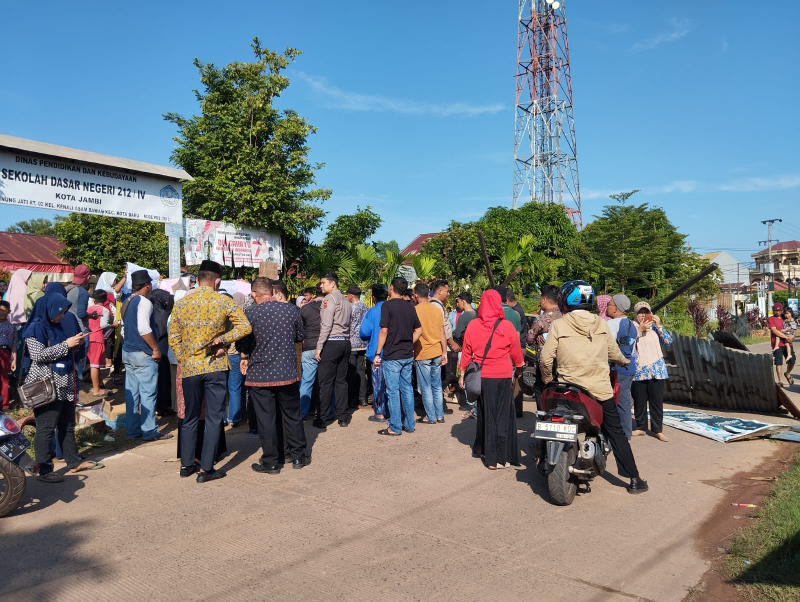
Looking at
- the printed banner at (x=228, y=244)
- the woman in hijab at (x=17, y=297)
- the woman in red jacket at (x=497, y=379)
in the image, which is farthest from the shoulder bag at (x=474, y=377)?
the printed banner at (x=228, y=244)

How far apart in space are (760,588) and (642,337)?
4.19 metres

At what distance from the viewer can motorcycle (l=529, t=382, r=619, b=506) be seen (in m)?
5.28

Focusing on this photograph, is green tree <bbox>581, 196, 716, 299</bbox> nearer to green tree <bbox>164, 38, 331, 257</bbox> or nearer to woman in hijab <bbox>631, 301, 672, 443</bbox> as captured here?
green tree <bbox>164, 38, 331, 257</bbox>

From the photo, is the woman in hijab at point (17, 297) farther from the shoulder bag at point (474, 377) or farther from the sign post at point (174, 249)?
Answer: the shoulder bag at point (474, 377)

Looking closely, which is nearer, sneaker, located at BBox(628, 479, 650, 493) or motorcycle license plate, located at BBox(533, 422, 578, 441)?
motorcycle license plate, located at BBox(533, 422, 578, 441)

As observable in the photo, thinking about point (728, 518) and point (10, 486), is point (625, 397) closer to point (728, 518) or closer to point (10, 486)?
point (728, 518)

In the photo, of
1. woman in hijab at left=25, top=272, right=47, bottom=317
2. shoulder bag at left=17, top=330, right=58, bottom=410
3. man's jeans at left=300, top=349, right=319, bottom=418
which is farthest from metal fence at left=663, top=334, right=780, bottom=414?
woman in hijab at left=25, top=272, right=47, bottom=317

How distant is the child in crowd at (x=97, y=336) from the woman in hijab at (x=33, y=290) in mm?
738

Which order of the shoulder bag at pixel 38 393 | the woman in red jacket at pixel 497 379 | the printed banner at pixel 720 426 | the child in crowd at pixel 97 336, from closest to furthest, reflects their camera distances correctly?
the shoulder bag at pixel 38 393, the woman in red jacket at pixel 497 379, the printed banner at pixel 720 426, the child in crowd at pixel 97 336

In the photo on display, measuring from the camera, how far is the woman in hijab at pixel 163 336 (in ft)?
26.5

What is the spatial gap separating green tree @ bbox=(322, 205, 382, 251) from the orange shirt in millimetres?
10193

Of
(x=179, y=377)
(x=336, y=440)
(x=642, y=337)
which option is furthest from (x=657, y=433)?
(x=179, y=377)

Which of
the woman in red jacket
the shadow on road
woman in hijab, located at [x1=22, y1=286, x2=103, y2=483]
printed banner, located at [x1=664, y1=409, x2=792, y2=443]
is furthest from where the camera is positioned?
printed banner, located at [x1=664, y1=409, x2=792, y2=443]

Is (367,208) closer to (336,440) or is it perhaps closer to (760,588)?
(336,440)
